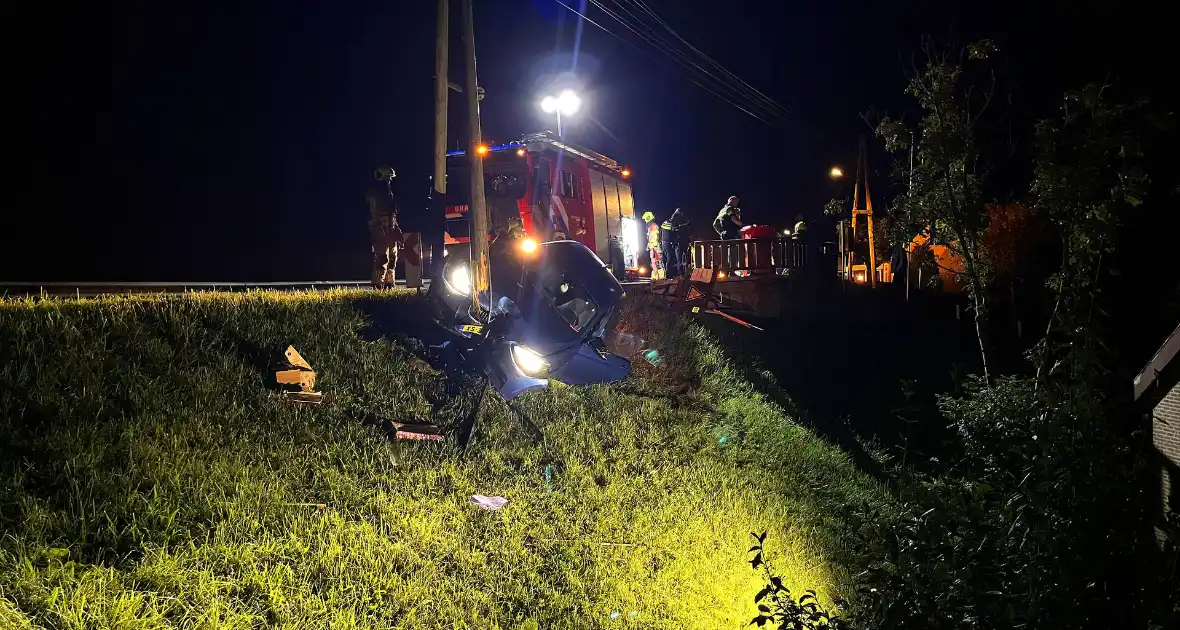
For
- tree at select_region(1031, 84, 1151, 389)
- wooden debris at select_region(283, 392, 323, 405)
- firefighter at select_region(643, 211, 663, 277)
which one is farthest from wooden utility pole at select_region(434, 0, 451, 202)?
firefighter at select_region(643, 211, 663, 277)

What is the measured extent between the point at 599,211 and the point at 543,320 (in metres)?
9.69

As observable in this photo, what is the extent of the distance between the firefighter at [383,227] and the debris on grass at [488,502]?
215 inches

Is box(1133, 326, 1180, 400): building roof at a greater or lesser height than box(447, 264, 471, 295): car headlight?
lesser

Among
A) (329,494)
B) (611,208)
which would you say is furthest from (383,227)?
(611,208)

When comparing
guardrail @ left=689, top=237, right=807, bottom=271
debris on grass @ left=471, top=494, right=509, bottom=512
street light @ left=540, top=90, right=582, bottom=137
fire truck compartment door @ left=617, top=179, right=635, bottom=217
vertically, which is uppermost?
street light @ left=540, top=90, right=582, bottom=137

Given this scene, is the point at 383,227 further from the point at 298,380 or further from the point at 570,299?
the point at 298,380

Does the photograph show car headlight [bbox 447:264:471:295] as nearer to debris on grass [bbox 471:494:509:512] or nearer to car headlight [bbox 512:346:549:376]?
car headlight [bbox 512:346:549:376]

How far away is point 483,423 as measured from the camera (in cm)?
741

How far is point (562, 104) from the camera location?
18312 millimetres

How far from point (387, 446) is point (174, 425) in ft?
5.57

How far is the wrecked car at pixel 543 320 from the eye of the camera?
745cm

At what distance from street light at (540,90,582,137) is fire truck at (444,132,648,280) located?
1899 millimetres

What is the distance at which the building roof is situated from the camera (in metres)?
8.70

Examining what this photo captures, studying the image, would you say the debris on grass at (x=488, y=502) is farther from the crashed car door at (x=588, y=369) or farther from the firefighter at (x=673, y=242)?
the firefighter at (x=673, y=242)
